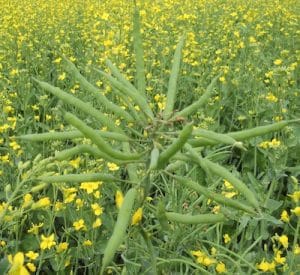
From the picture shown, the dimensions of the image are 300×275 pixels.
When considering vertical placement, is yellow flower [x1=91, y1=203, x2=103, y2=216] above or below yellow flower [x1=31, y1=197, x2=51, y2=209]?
below

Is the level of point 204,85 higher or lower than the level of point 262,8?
lower

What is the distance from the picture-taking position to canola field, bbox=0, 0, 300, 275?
82cm

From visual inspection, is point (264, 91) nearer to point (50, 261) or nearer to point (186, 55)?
point (186, 55)

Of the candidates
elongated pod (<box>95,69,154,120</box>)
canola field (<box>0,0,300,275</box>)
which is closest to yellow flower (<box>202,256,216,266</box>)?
canola field (<box>0,0,300,275</box>)

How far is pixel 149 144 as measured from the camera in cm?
82

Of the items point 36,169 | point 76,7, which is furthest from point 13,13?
point 36,169

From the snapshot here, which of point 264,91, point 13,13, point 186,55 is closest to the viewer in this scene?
point 264,91

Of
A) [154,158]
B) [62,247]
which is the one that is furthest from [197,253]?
[154,158]

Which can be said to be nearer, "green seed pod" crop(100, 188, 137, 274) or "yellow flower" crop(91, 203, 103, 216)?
"green seed pod" crop(100, 188, 137, 274)

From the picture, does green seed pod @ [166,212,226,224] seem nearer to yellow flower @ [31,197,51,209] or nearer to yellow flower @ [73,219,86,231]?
yellow flower @ [31,197,51,209]

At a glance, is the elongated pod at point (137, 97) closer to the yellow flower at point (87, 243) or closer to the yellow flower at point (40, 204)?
the yellow flower at point (40, 204)

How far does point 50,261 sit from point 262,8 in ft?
16.3

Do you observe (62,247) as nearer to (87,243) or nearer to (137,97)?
(87,243)

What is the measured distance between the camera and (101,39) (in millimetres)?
3924
